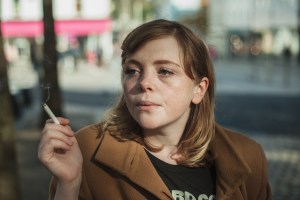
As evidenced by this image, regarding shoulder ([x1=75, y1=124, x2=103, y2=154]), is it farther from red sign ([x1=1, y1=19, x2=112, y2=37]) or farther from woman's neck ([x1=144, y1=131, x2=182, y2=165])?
red sign ([x1=1, y1=19, x2=112, y2=37])

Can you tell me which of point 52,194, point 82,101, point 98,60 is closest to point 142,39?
point 52,194

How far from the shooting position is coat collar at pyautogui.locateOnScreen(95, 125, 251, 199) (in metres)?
1.77

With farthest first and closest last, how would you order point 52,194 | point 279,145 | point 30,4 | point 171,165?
1. point 30,4
2. point 279,145
3. point 171,165
4. point 52,194

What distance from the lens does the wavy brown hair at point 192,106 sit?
1.84 m

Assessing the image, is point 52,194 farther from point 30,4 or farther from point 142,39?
point 30,4

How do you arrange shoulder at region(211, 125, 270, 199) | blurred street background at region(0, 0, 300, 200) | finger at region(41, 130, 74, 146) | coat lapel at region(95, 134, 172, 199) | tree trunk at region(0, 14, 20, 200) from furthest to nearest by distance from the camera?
blurred street background at region(0, 0, 300, 200) → tree trunk at region(0, 14, 20, 200) → shoulder at region(211, 125, 270, 199) → coat lapel at region(95, 134, 172, 199) → finger at region(41, 130, 74, 146)

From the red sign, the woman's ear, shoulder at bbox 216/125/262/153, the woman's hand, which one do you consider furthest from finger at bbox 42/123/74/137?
the red sign

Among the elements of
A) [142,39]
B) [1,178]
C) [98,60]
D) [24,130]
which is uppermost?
[142,39]

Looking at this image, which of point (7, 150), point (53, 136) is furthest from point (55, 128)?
point (7, 150)

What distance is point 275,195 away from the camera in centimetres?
605

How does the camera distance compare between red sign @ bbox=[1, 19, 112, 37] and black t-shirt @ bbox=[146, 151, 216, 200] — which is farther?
red sign @ bbox=[1, 19, 112, 37]

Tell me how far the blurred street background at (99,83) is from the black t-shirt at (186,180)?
53cm

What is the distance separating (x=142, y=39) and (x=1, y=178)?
258 cm

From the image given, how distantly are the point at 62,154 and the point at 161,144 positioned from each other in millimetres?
479
